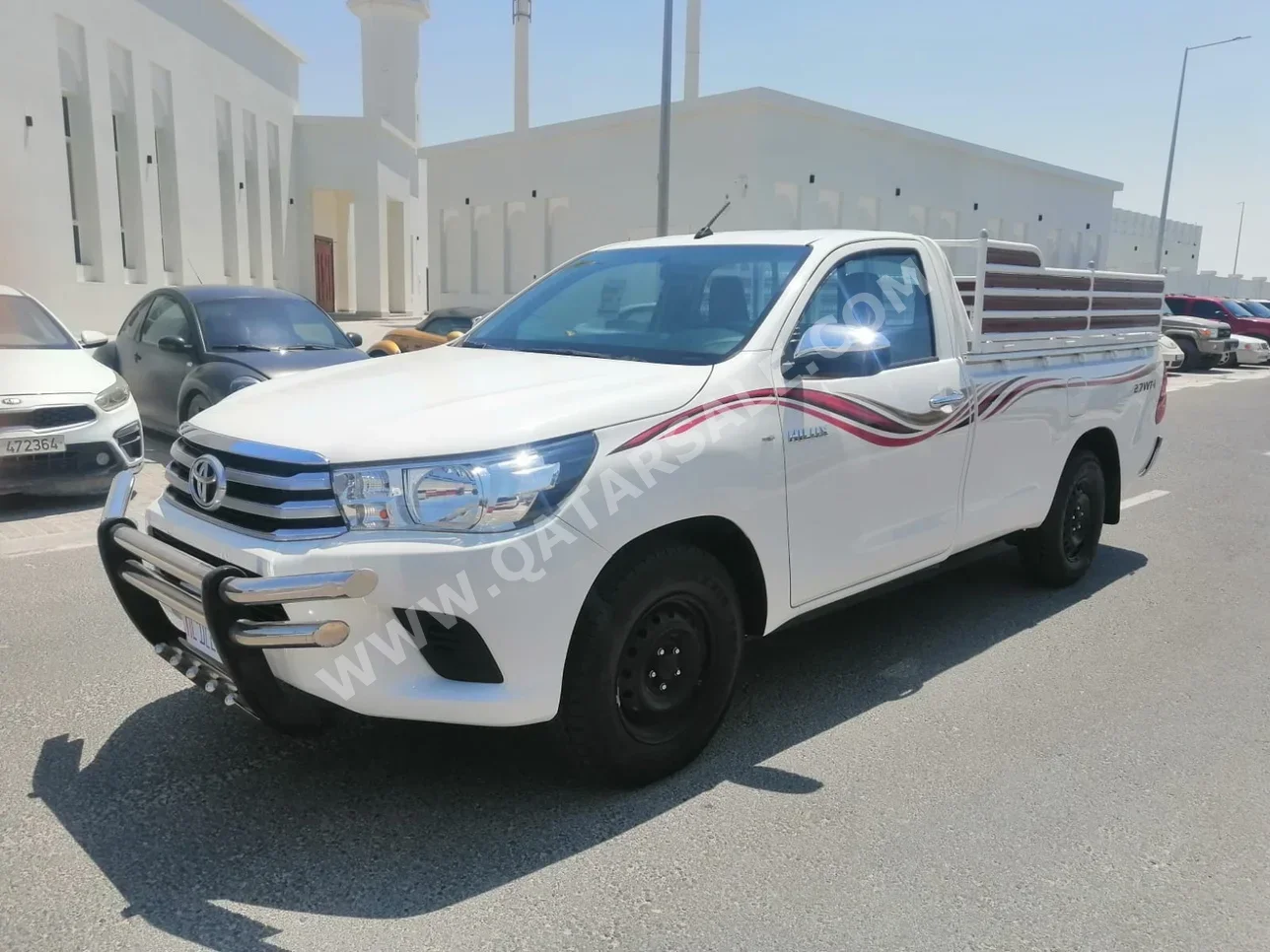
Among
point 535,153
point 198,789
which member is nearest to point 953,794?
point 198,789

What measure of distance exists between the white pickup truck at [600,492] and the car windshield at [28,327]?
5.38 meters

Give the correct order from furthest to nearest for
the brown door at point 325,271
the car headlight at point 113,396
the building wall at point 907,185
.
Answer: the brown door at point 325,271
the building wall at point 907,185
the car headlight at point 113,396

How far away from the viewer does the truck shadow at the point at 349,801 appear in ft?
9.42

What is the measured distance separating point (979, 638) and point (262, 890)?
11.9 ft

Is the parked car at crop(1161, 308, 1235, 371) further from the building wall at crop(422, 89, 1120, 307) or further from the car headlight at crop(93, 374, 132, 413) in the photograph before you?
the car headlight at crop(93, 374, 132, 413)

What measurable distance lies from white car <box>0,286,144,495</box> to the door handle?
5.62 meters

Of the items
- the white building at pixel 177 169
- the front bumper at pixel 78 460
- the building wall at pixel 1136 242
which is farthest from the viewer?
the building wall at pixel 1136 242

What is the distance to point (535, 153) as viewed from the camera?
30.4 metres

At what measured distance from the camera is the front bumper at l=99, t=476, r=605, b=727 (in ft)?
9.22

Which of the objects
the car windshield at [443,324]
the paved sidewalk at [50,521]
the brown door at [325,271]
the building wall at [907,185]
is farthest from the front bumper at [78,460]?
the brown door at [325,271]

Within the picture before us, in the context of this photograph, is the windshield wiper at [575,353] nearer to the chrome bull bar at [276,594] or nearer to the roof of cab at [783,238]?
the roof of cab at [783,238]

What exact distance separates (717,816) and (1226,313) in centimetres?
3107

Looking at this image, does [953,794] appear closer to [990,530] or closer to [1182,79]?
[990,530]

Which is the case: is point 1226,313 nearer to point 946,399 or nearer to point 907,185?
point 907,185
